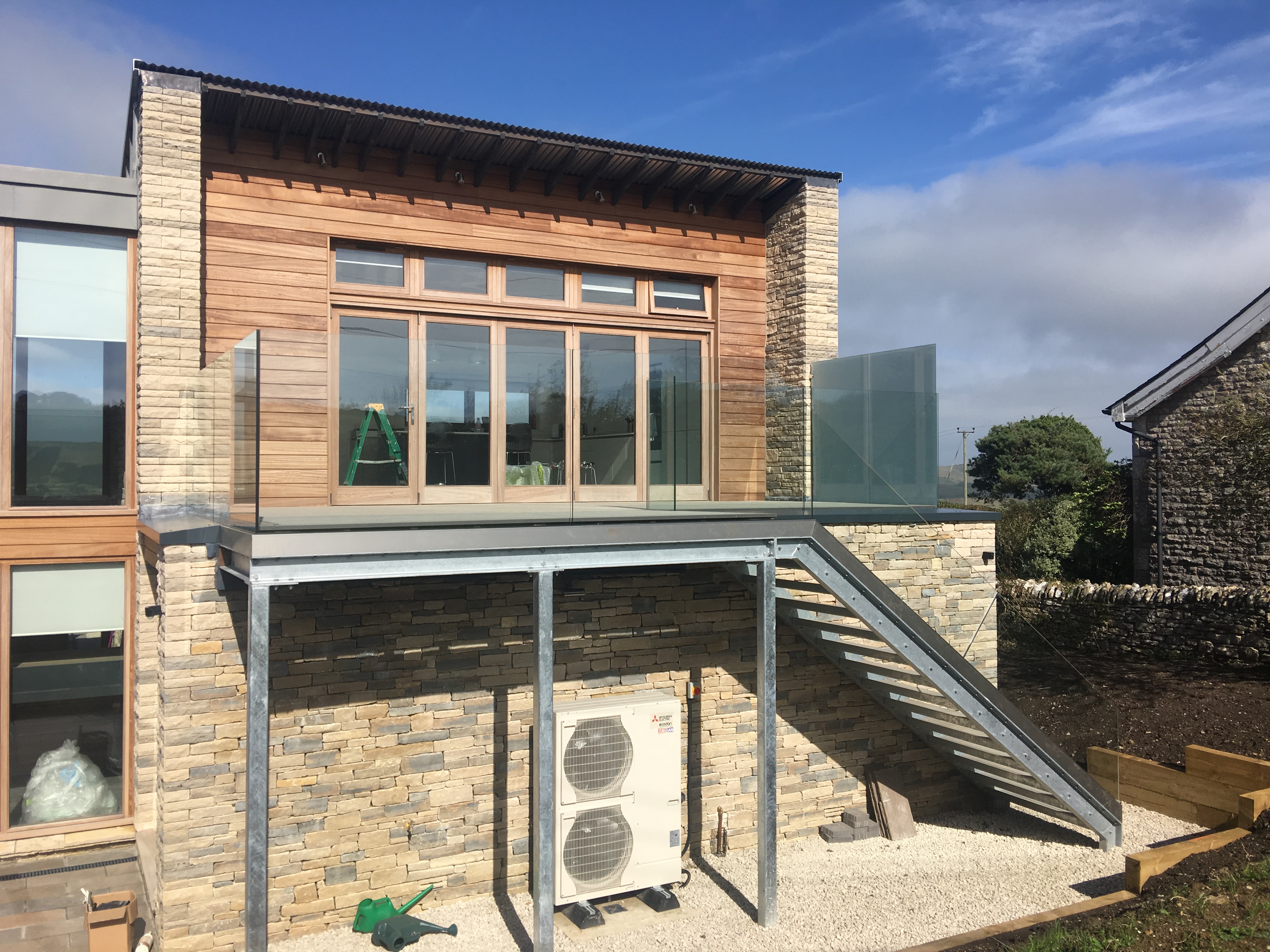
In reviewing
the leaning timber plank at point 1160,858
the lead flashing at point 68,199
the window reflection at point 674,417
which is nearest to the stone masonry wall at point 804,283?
the window reflection at point 674,417

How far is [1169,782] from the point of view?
8.94m

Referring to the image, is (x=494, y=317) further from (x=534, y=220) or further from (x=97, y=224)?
(x=97, y=224)

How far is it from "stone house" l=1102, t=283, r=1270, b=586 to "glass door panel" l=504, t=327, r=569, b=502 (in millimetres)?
10485

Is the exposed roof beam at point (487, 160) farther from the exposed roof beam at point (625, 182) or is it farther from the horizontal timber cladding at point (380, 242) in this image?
the exposed roof beam at point (625, 182)

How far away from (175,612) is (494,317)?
4263 mm

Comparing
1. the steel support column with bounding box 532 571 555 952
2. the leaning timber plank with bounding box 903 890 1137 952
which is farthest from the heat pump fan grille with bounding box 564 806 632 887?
the leaning timber plank with bounding box 903 890 1137 952

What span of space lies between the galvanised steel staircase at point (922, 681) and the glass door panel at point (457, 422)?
7.93ft

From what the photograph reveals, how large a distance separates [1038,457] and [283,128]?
46082 millimetres

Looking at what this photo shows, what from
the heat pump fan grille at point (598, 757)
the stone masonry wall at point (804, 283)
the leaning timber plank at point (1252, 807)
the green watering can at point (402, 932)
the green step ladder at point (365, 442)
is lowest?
the green watering can at point (402, 932)

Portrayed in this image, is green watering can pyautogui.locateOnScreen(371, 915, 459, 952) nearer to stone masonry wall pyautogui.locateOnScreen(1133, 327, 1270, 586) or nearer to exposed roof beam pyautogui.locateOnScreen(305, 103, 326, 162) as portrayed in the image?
exposed roof beam pyautogui.locateOnScreen(305, 103, 326, 162)

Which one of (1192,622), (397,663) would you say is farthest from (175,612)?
(1192,622)

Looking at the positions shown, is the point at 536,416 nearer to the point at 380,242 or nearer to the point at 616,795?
the point at 616,795

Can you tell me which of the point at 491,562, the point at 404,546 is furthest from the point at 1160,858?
the point at 404,546

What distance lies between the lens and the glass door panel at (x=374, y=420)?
591 centimetres
